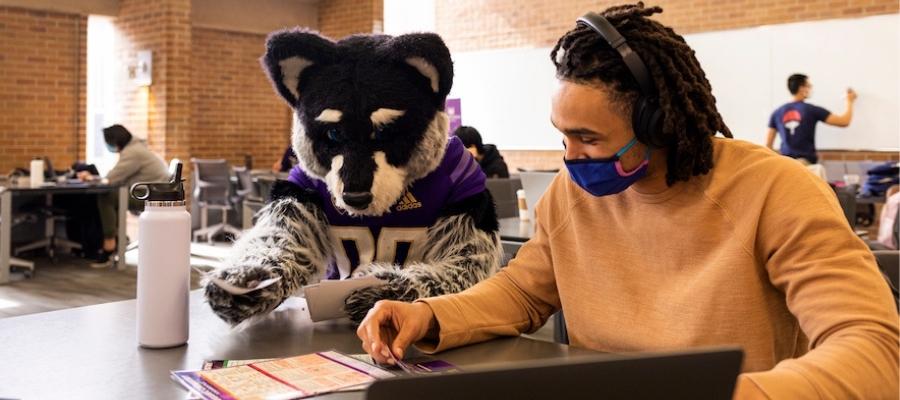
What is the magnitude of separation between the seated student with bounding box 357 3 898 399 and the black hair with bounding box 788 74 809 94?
5.90 meters

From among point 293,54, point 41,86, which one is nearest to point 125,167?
point 41,86

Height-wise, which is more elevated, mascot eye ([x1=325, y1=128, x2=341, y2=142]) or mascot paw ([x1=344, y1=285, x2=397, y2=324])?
mascot eye ([x1=325, y1=128, x2=341, y2=142])

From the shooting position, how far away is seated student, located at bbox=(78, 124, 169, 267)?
6.77m

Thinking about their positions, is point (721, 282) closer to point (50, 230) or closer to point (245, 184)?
point (50, 230)

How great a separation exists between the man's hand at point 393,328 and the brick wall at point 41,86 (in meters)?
8.33

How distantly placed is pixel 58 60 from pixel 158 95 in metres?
1.41

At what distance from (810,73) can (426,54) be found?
617 centimetres

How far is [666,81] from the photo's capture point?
1183mm

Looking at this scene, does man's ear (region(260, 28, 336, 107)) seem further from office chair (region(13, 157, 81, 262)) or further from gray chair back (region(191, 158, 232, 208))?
gray chair back (region(191, 158, 232, 208))

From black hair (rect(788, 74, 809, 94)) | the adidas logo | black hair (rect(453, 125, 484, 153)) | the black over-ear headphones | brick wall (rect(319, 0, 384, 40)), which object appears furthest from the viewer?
brick wall (rect(319, 0, 384, 40))

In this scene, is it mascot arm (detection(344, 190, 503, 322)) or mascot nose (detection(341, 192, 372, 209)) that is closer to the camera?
mascot arm (detection(344, 190, 503, 322))

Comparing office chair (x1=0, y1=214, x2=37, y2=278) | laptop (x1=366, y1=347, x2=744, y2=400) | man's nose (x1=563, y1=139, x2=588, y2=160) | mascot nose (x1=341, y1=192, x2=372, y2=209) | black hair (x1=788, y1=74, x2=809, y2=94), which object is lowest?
office chair (x1=0, y1=214, x2=37, y2=278)

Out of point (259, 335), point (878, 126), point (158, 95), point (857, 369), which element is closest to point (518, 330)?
point (259, 335)

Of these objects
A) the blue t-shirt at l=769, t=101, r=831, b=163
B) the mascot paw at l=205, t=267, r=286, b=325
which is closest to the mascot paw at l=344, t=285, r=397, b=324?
the mascot paw at l=205, t=267, r=286, b=325
